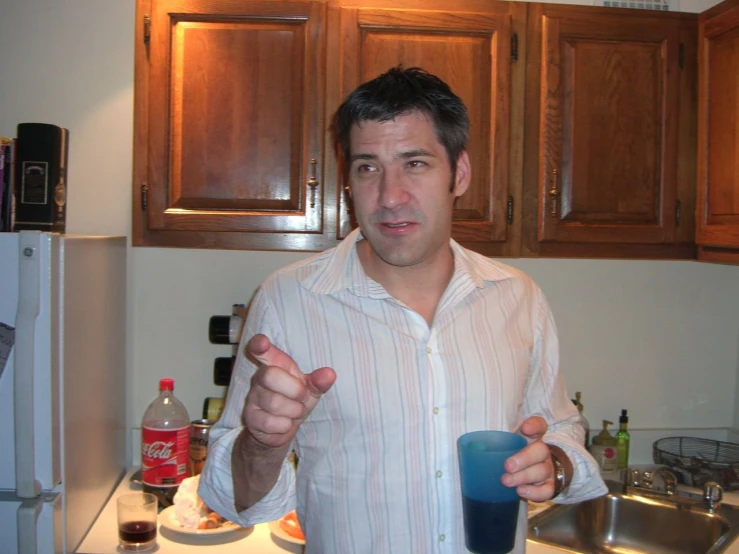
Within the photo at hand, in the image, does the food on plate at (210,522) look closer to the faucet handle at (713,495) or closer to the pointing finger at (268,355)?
the pointing finger at (268,355)

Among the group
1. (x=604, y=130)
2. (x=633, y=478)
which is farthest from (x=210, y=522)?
(x=604, y=130)

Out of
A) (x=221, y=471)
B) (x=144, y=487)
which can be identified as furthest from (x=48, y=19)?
(x=221, y=471)

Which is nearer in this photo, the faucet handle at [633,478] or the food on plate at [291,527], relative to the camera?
the food on plate at [291,527]

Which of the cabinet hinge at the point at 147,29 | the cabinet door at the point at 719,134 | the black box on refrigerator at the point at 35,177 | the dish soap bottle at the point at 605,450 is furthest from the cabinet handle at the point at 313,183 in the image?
the dish soap bottle at the point at 605,450

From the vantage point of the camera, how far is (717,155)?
1.86 meters

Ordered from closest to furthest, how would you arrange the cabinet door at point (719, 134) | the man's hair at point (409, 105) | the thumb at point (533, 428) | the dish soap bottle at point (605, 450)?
1. the thumb at point (533, 428)
2. the man's hair at point (409, 105)
3. the cabinet door at point (719, 134)
4. the dish soap bottle at point (605, 450)

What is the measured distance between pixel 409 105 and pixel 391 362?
476 mm

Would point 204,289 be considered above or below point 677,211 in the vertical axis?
below

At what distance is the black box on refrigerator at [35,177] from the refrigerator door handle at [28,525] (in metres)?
0.62

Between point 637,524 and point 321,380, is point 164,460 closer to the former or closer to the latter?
point 321,380

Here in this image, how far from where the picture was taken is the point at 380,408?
1.24 metres

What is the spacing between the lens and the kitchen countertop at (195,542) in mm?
1652

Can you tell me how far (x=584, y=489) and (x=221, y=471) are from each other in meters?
0.68

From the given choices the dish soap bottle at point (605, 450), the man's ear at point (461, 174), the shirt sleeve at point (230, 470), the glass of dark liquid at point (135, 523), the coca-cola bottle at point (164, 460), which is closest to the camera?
the shirt sleeve at point (230, 470)
